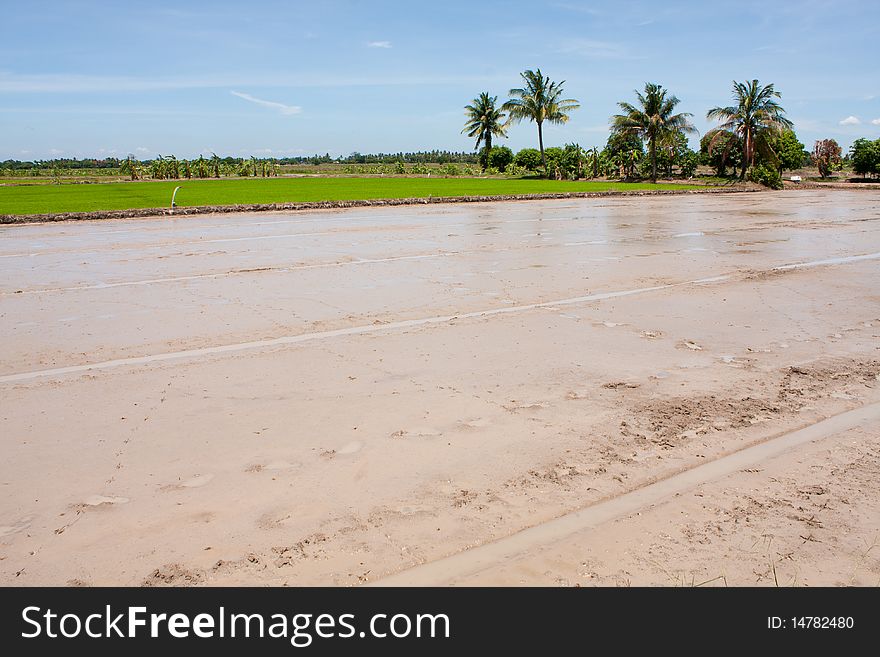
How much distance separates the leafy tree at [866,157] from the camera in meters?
51.8

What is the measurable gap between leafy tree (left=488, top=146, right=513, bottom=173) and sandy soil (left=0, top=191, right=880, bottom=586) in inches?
2313

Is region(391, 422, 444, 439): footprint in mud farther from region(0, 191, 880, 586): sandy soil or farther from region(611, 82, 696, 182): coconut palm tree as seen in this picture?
region(611, 82, 696, 182): coconut palm tree

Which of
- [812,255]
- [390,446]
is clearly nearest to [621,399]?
[390,446]

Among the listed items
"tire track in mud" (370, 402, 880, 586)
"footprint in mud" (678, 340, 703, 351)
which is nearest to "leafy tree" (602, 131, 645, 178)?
"footprint in mud" (678, 340, 703, 351)

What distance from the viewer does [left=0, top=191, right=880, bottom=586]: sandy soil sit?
127 inches

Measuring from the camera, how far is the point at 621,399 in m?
5.19

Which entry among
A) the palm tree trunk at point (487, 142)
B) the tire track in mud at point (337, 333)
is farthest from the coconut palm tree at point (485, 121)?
the tire track in mud at point (337, 333)

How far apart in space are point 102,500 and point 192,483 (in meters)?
0.45


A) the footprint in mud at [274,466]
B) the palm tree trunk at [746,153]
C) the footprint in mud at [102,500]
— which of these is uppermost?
the palm tree trunk at [746,153]

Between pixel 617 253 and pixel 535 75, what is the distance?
150 feet

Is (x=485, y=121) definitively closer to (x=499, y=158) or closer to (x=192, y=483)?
(x=499, y=158)

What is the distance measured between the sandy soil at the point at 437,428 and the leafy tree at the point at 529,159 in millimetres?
54238
